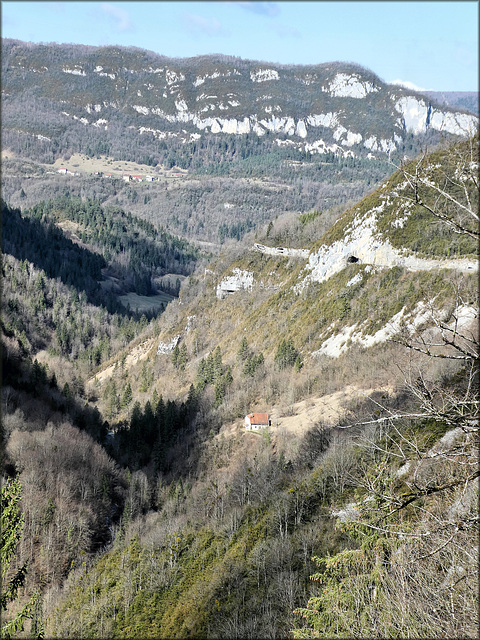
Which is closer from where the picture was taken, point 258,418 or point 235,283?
point 258,418

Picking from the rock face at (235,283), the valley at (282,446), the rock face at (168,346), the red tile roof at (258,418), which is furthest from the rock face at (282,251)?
the red tile roof at (258,418)

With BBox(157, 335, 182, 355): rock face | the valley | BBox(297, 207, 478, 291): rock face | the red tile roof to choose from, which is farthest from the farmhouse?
BBox(157, 335, 182, 355): rock face

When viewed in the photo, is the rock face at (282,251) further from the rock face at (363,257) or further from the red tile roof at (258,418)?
the red tile roof at (258,418)

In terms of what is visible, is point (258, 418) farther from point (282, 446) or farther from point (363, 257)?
point (363, 257)

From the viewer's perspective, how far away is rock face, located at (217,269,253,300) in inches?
3691

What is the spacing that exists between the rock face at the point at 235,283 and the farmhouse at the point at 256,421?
3970cm

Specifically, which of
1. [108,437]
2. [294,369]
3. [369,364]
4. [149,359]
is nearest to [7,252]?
[149,359]

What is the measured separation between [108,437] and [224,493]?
3127 cm

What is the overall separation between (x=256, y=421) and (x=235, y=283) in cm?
4354

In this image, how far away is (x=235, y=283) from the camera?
95250 millimetres

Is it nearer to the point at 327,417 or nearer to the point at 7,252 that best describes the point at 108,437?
the point at 327,417

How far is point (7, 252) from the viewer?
16125 centimetres

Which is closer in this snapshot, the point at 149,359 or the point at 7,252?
the point at 149,359

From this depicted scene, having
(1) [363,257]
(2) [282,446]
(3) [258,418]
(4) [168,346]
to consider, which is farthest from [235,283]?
(2) [282,446]
